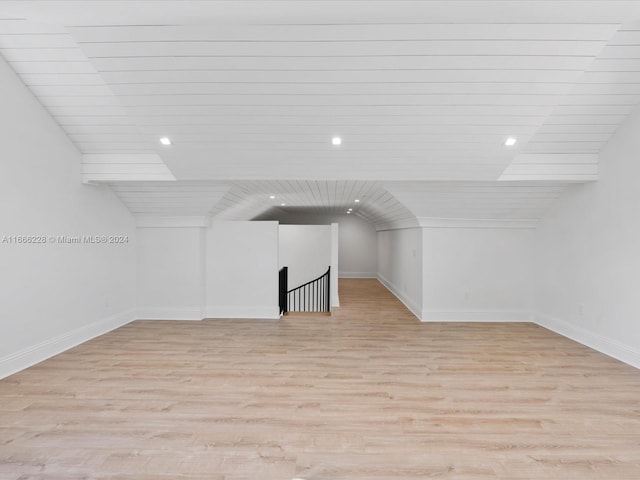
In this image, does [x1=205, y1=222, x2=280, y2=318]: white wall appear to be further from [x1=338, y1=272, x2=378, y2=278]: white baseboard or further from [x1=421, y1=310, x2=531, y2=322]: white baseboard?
[x1=338, y1=272, x2=378, y2=278]: white baseboard

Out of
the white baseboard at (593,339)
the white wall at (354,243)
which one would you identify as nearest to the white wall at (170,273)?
the white baseboard at (593,339)


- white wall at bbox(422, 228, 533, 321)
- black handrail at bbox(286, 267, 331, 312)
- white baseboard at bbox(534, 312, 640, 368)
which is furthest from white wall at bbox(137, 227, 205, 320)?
white baseboard at bbox(534, 312, 640, 368)

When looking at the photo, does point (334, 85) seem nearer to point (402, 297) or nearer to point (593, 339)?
point (593, 339)

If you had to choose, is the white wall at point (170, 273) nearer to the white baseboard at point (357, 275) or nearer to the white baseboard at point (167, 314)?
the white baseboard at point (167, 314)

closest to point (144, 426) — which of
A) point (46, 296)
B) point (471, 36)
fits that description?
point (46, 296)

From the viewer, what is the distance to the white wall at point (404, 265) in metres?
6.16

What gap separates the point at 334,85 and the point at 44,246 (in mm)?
3489

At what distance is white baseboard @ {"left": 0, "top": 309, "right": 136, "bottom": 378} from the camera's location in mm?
3428

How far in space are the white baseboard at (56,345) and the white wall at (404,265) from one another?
4684mm

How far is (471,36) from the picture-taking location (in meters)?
2.70

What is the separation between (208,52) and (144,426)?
2.84 metres

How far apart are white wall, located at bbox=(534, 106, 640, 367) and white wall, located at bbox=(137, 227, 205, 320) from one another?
5.40 m

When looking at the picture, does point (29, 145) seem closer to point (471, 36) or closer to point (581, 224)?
point (471, 36)

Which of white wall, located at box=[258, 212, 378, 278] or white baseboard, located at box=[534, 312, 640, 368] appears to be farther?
white wall, located at box=[258, 212, 378, 278]
